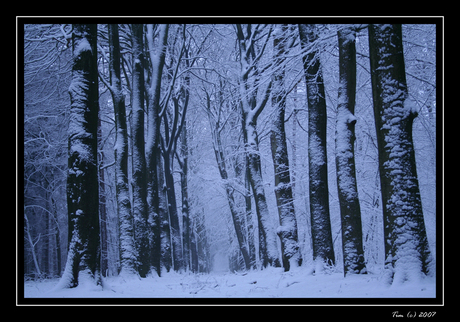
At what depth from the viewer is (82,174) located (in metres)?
6.40

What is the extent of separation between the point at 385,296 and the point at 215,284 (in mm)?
3233

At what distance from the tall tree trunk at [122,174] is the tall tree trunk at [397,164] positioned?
237 inches

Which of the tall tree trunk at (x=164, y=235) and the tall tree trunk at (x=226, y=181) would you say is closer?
the tall tree trunk at (x=164, y=235)

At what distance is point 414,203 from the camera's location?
553cm

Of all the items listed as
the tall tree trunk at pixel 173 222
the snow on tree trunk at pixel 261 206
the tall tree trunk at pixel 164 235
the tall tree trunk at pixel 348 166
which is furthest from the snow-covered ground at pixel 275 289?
the tall tree trunk at pixel 173 222

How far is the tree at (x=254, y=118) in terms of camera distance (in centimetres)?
1020

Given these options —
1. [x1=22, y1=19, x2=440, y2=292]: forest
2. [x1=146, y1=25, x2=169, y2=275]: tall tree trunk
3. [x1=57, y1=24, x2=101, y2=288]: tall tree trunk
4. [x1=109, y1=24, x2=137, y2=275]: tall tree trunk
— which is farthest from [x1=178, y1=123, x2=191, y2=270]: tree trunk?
[x1=57, y1=24, x2=101, y2=288]: tall tree trunk

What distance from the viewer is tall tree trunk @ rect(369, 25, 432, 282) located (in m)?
5.48

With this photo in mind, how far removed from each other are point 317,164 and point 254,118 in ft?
12.3

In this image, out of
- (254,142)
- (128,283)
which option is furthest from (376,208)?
(128,283)

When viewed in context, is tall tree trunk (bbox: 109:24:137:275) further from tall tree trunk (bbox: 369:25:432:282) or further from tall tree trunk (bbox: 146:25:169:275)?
tall tree trunk (bbox: 369:25:432:282)

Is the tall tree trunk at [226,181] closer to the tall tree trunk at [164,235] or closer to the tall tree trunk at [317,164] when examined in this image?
the tall tree trunk at [164,235]

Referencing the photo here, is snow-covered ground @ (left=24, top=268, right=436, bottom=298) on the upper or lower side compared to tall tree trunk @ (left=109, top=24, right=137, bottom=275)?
lower

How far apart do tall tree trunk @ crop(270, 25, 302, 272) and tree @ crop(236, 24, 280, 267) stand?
0.85 metres
